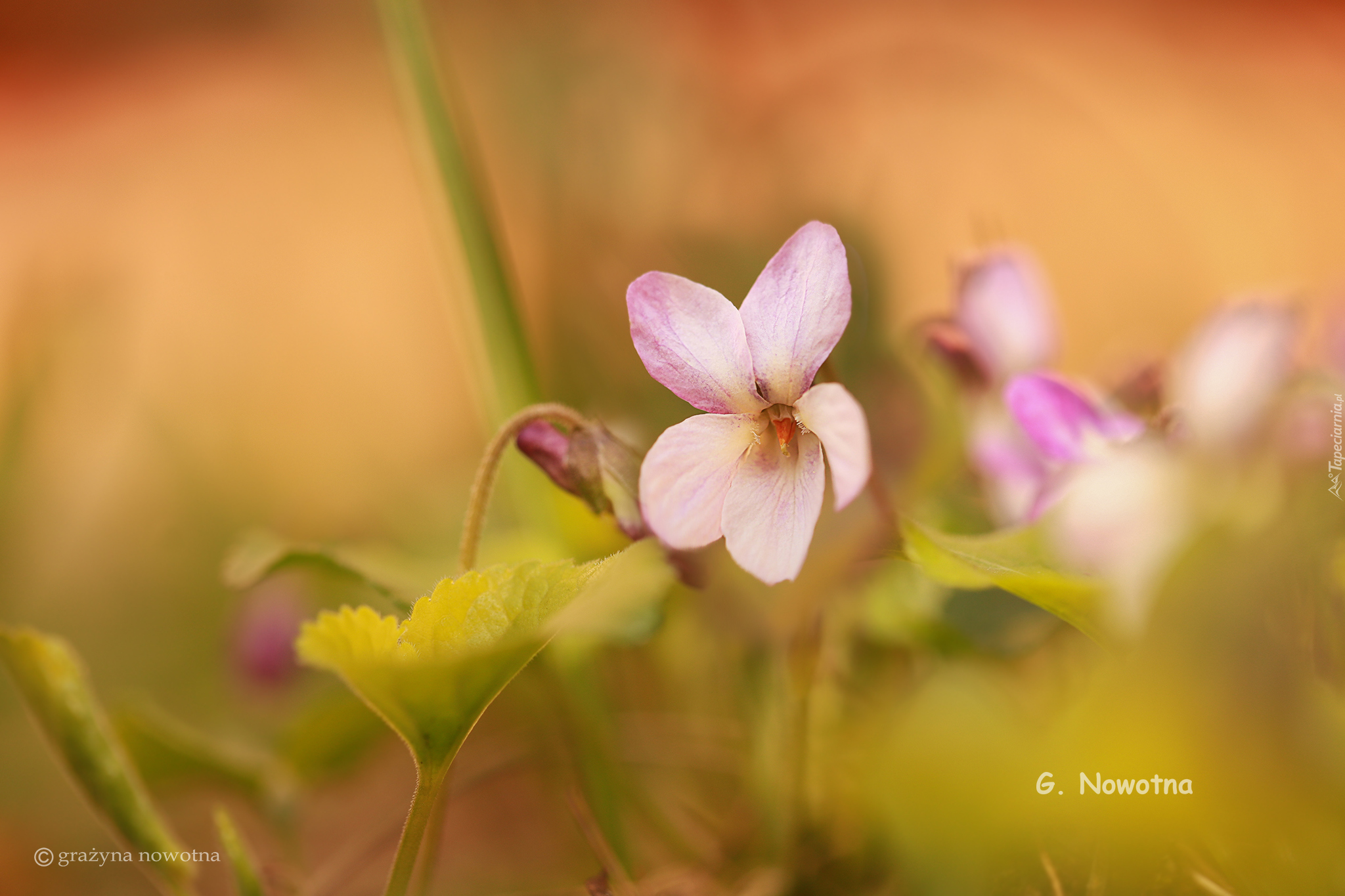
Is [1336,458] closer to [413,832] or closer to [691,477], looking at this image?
[691,477]

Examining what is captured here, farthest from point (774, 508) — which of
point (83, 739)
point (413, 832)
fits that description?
point (83, 739)

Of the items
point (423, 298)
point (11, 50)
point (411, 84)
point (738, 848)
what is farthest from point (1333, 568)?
point (11, 50)

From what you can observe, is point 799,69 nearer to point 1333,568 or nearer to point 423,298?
point 423,298

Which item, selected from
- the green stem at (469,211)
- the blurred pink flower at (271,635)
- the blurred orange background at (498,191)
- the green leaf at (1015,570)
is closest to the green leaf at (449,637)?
the green leaf at (1015,570)

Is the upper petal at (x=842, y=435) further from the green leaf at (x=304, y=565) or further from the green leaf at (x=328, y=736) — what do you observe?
the green leaf at (x=328, y=736)

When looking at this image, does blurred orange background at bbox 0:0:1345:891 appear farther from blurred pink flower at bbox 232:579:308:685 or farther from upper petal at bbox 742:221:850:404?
upper petal at bbox 742:221:850:404

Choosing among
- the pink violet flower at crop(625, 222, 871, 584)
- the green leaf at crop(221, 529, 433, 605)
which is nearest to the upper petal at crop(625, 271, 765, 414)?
the pink violet flower at crop(625, 222, 871, 584)
